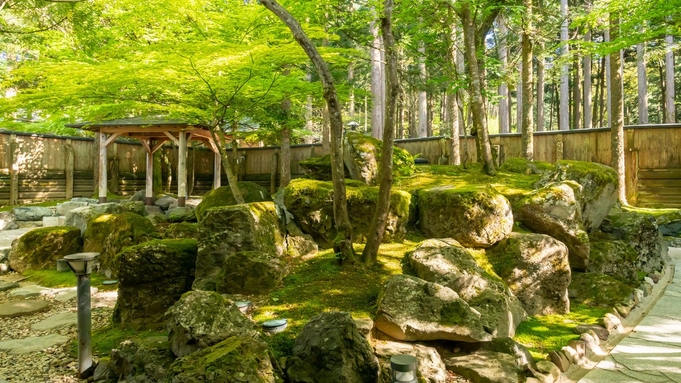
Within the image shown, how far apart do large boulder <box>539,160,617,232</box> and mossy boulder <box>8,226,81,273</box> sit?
27.6 feet

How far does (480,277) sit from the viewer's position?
4.55 metres

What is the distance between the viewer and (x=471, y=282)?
4.44 meters

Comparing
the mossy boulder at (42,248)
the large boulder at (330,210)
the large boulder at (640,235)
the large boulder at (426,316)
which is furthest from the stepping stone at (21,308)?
the large boulder at (640,235)

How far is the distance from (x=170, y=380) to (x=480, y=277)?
3.17 m

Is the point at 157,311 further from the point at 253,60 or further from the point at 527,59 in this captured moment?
the point at 527,59

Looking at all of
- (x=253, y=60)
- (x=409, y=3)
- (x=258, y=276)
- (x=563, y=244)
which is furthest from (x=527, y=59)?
(x=258, y=276)

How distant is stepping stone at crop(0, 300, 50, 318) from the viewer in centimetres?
550

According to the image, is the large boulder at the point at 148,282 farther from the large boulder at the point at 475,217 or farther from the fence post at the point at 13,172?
the fence post at the point at 13,172

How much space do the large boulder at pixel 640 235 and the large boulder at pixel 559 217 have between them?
1578 millimetres

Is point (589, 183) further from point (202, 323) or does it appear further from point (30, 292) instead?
point (30, 292)

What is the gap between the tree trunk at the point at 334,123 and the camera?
14.8 ft

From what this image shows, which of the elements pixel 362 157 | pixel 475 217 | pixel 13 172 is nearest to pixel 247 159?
pixel 13 172

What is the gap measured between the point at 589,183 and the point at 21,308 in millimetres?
8410

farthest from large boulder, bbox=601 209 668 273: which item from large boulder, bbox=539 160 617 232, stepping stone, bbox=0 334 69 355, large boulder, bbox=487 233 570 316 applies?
stepping stone, bbox=0 334 69 355
